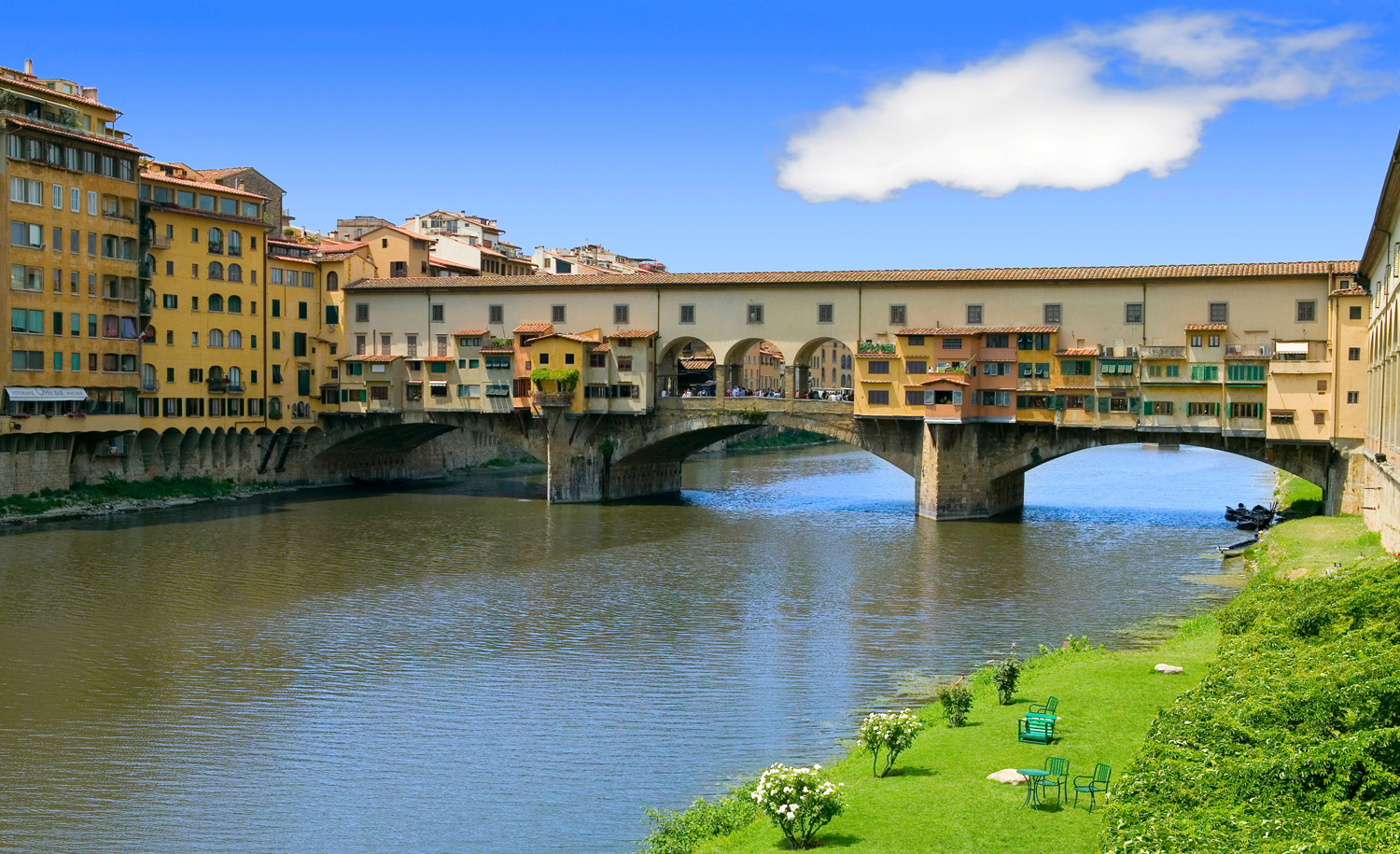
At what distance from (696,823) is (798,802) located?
9.06 ft

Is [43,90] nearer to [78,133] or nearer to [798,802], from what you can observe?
[78,133]

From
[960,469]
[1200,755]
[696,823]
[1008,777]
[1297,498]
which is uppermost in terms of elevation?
[960,469]

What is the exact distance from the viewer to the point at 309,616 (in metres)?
37.5

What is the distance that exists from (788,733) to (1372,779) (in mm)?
12845

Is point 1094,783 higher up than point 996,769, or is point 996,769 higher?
point 1094,783

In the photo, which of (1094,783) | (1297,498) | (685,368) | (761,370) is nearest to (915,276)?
(1297,498)

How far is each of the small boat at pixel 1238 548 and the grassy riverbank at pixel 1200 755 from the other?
69.1 feet

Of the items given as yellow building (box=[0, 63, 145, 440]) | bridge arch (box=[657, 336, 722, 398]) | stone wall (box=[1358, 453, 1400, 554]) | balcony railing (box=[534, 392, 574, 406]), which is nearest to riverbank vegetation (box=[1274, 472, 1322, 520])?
stone wall (box=[1358, 453, 1400, 554])

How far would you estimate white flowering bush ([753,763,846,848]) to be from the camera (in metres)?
16.8

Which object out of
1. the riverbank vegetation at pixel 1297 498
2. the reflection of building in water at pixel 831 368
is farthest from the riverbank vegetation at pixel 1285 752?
the reflection of building in water at pixel 831 368

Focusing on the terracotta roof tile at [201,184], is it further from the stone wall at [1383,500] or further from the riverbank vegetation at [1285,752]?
the riverbank vegetation at [1285,752]

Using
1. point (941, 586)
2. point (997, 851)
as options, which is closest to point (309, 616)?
point (941, 586)

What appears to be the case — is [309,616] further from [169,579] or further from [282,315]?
[282,315]

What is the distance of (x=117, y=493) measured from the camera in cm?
6109
